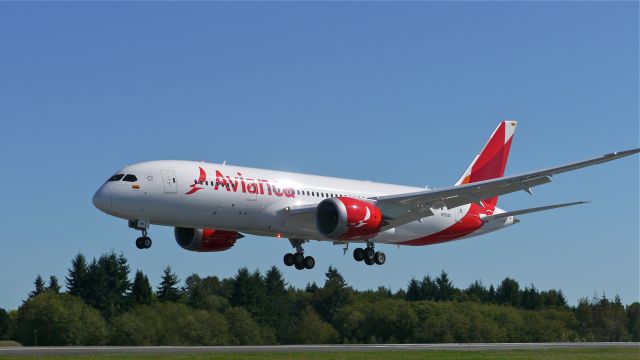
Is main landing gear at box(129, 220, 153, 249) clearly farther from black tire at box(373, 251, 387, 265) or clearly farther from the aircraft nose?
black tire at box(373, 251, 387, 265)

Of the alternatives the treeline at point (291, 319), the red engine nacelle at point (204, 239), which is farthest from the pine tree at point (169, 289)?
the red engine nacelle at point (204, 239)

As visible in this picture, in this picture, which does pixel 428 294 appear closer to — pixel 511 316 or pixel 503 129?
pixel 511 316

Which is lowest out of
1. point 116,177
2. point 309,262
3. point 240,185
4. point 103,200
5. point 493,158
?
point 309,262

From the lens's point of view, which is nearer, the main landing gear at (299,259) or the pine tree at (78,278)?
the main landing gear at (299,259)

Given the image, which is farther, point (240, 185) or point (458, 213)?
point (458, 213)

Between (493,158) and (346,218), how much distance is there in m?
19.2

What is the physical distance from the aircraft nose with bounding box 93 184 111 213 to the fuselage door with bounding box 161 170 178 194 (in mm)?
2669

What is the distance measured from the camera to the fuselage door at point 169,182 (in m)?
49.7

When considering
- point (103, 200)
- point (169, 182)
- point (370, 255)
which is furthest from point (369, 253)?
point (103, 200)

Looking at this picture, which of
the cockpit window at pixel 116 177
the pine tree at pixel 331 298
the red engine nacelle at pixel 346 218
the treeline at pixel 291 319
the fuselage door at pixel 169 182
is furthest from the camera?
the pine tree at pixel 331 298

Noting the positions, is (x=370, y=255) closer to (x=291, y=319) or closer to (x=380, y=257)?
(x=380, y=257)

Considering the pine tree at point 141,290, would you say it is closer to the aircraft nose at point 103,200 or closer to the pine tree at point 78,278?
the pine tree at point 78,278

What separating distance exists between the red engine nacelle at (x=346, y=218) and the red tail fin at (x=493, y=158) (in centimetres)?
1412

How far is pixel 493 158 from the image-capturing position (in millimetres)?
68188
